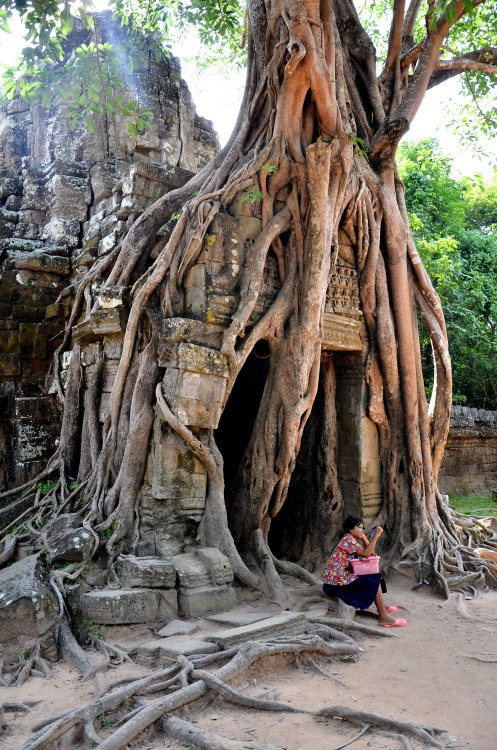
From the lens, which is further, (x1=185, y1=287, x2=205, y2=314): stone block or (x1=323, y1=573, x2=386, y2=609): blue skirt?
(x1=185, y1=287, x2=205, y2=314): stone block

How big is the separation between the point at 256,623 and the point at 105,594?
3.29 ft

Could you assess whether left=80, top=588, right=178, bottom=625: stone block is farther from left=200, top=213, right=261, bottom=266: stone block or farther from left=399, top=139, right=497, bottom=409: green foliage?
left=399, top=139, right=497, bottom=409: green foliage

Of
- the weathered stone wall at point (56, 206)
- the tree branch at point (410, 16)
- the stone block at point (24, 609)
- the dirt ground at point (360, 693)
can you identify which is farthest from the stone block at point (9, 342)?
the tree branch at point (410, 16)

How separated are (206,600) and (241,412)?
8.77ft

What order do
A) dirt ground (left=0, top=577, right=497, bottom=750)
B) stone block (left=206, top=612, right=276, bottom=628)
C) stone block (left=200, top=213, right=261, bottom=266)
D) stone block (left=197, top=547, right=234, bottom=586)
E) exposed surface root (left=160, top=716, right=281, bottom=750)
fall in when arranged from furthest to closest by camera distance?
1. stone block (left=200, top=213, right=261, bottom=266)
2. stone block (left=197, top=547, right=234, bottom=586)
3. stone block (left=206, top=612, right=276, bottom=628)
4. dirt ground (left=0, top=577, right=497, bottom=750)
5. exposed surface root (left=160, top=716, right=281, bottom=750)

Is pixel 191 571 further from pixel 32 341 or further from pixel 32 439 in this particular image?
pixel 32 341

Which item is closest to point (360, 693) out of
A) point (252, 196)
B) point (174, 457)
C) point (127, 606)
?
point (127, 606)

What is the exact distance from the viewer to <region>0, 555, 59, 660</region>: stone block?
3.54m

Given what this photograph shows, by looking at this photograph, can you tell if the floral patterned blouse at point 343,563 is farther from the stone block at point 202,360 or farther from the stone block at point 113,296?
the stone block at point 113,296

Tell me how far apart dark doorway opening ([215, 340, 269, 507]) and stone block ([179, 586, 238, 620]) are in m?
2.13

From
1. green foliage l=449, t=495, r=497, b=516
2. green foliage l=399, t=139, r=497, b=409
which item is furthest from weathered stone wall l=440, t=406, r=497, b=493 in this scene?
green foliage l=399, t=139, r=497, b=409

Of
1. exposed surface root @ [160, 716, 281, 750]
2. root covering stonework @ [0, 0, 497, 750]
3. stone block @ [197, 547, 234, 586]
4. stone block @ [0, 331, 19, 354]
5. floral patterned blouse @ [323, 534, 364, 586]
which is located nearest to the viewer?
exposed surface root @ [160, 716, 281, 750]

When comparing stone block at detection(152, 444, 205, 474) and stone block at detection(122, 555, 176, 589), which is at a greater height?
stone block at detection(152, 444, 205, 474)

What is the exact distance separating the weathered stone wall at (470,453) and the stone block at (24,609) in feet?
22.4
